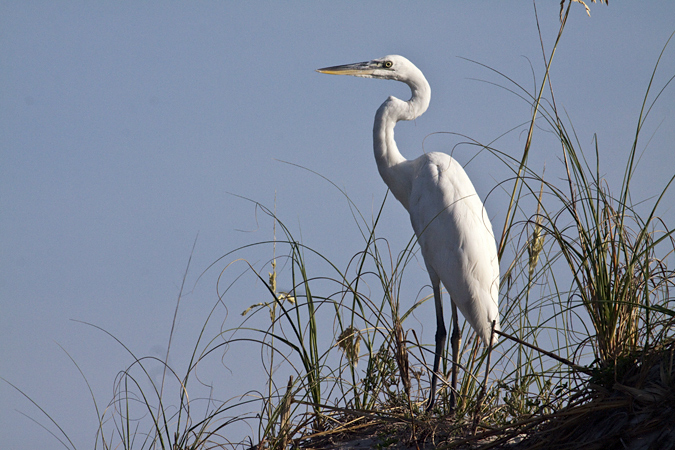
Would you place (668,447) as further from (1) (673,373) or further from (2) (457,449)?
(2) (457,449)

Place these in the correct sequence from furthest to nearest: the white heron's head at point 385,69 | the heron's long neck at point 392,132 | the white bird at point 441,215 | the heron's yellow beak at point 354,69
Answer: the heron's yellow beak at point 354,69
the white heron's head at point 385,69
the heron's long neck at point 392,132
the white bird at point 441,215

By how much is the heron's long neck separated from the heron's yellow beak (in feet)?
1.27

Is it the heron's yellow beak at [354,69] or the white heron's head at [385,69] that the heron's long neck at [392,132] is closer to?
the white heron's head at [385,69]

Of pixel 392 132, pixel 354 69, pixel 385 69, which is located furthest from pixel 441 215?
pixel 354 69

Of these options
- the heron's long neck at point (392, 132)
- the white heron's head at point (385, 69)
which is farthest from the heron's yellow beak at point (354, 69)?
the heron's long neck at point (392, 132)

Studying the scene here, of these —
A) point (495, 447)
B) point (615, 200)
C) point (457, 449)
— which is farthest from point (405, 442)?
point (615, 200)

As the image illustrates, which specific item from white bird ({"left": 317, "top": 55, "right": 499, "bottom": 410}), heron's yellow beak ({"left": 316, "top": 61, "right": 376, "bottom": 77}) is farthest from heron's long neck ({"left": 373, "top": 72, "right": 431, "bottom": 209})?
heron's yellow beak ({"left": 316, "top": 61, "right": 376, "bottom": 77})

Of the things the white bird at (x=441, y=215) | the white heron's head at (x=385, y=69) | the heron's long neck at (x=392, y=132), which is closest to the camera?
the white bird at (x=441, y=215)

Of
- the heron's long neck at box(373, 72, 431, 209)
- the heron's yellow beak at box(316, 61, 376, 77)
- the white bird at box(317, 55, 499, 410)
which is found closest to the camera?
the white bird at box(317, 55, 499, 410)

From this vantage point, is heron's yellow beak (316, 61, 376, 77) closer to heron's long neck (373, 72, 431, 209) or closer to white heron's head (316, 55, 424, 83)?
white heron's head (316, 55, 424, 83)

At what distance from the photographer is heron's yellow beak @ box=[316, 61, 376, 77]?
5055 mm

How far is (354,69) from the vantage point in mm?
5102

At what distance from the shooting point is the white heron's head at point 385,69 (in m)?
4.93

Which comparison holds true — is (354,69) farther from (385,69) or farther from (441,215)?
(441,215)
